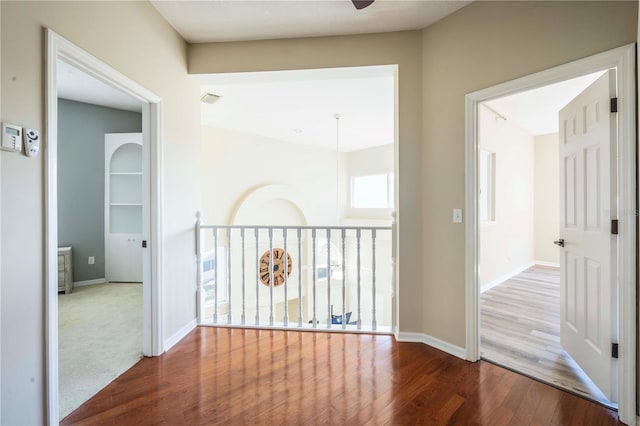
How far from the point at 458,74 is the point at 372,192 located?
486 centimetres

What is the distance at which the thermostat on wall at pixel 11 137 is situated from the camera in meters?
1.11

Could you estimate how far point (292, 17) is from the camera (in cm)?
211

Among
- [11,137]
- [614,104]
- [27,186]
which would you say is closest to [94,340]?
[27,186]

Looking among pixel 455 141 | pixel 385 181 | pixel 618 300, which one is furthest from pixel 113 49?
pixel 385 181

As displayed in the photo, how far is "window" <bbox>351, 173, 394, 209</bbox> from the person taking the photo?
6.54m

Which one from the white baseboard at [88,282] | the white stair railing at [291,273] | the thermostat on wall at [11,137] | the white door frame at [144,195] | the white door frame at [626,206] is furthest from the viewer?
the white stair railing at [291,273]

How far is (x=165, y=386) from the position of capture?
5.78 ft

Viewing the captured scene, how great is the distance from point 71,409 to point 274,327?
1.42 metres

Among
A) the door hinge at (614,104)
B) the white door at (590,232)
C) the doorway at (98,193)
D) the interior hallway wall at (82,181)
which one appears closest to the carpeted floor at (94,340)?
the doorway at (98,193)

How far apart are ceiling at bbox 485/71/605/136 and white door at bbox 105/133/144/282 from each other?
4889 millimetres

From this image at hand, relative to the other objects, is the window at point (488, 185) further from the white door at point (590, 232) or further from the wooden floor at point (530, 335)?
the white door at point (590, 232)

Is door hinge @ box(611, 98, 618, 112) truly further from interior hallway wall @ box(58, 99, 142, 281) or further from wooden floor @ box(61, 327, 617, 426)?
interior hallway wall @ box(58, 99, 142, 281)

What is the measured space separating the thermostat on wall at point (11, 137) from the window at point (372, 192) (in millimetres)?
6035

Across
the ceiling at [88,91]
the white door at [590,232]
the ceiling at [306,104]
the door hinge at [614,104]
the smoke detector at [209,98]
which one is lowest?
the white door at [590,232]
